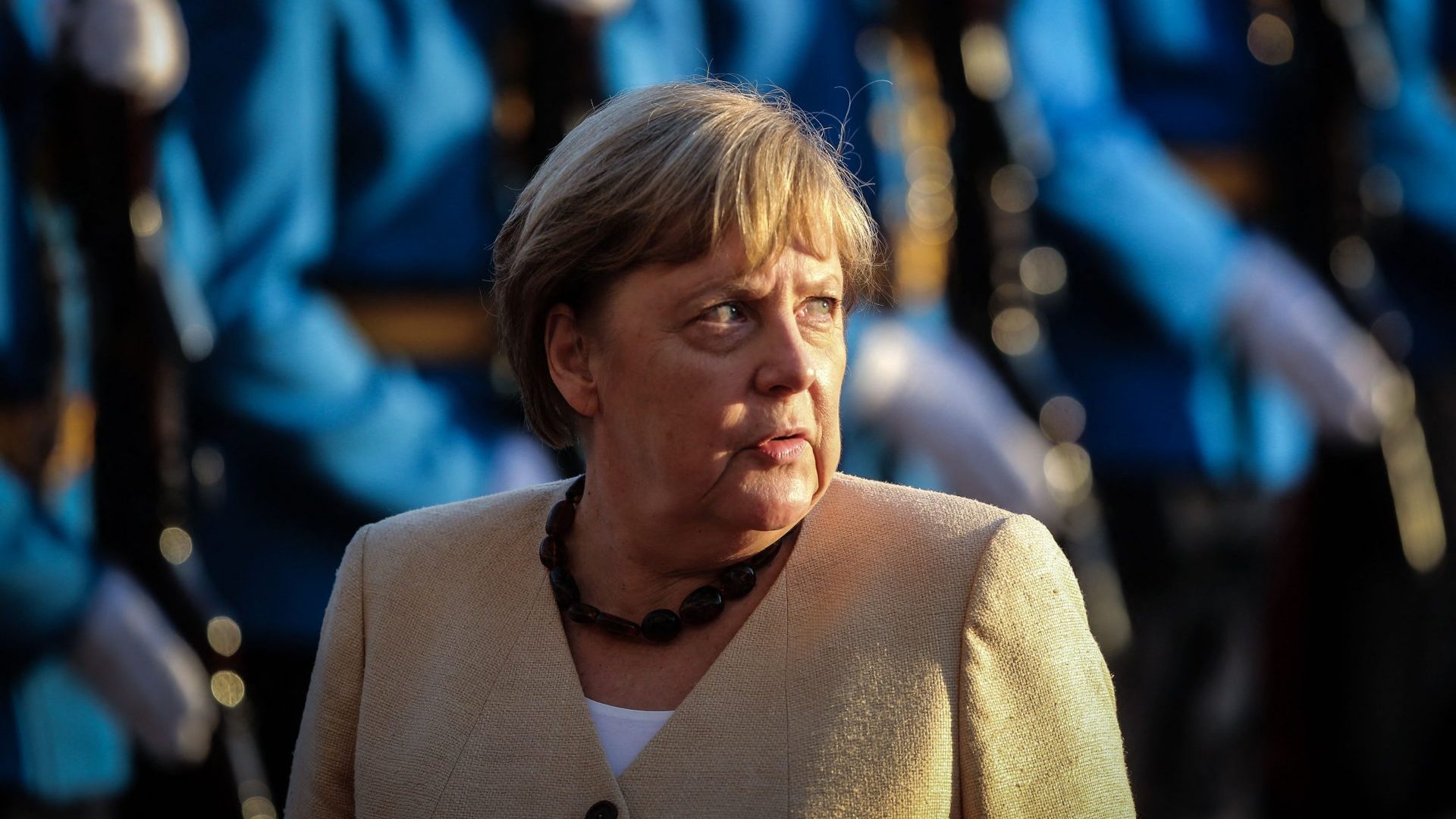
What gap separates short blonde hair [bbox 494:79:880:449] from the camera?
1541 millimetres

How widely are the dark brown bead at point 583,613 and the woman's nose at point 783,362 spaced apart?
30cm

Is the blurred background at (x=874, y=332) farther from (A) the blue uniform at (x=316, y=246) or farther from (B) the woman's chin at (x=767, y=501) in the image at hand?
(B) the woman's chin at (x=767, y=501)

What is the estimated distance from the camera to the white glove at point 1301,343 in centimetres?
415

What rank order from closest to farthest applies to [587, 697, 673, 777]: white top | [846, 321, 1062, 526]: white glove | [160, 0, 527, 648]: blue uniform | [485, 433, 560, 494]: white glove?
[587, 697, 673, 777]: white top, [160, 0, 527, 648]: blue uniform, [485, 433, 560, 494]: white glove, [846, 321, 1062, 526]: white glove

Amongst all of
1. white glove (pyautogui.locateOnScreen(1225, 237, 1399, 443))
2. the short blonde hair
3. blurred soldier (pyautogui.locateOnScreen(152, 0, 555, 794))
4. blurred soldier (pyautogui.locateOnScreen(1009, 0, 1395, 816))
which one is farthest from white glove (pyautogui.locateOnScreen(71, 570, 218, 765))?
white glove (pyautogui.locateOnScreen(1225, 237, 1399, 443))

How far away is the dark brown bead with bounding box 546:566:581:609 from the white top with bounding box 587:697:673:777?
0.45ft

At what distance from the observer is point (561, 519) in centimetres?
179

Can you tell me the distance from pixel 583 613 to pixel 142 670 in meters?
1.64

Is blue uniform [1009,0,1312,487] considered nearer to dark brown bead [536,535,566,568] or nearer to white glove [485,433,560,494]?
A: white glove [485,433,560,494]

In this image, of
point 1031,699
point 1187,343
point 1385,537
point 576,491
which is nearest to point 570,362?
point 576,491

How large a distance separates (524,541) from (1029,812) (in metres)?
0.63

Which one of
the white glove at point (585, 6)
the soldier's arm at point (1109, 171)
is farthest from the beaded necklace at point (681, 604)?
the soldier's arm at point (1109, 171)

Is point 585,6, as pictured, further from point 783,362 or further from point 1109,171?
point 783,362

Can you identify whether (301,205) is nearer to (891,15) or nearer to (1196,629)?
(891,15)
